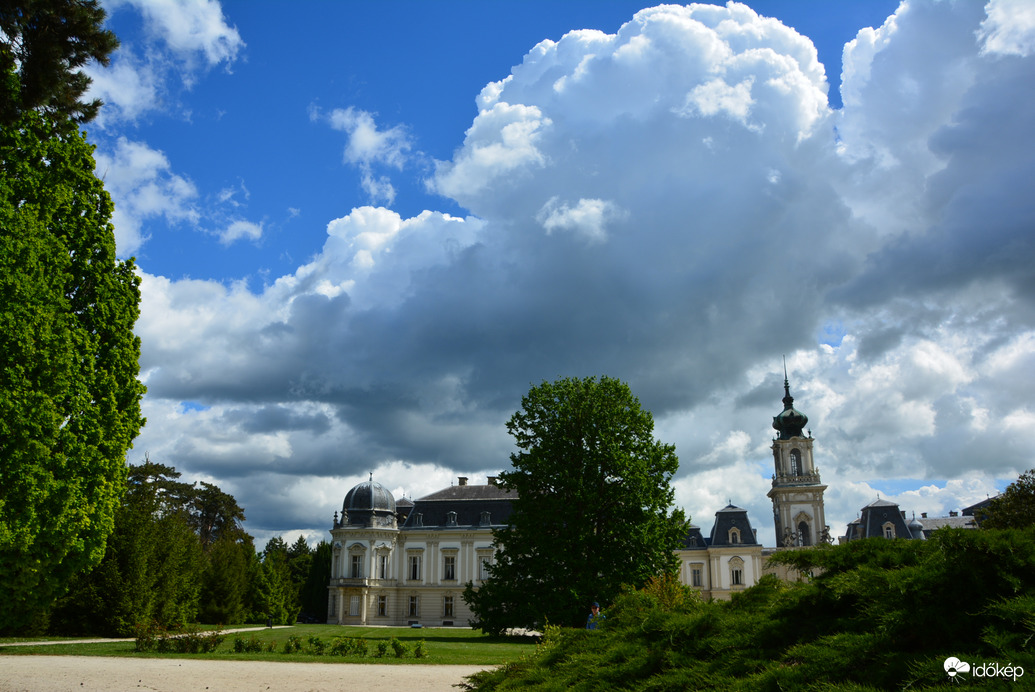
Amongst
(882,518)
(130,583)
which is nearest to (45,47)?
(130,583)

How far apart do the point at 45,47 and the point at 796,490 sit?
213 ft

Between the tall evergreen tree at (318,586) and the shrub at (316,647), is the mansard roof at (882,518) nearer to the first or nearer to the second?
the tall evergreen tree at (318,586)

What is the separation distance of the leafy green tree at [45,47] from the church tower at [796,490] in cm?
6170

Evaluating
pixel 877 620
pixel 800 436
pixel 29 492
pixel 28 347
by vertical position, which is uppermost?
pixel 800 436

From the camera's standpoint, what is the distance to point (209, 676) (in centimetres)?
1331

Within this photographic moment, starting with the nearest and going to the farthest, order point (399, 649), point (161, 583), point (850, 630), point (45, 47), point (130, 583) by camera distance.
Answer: point (850, 630)
point (45, 47)
point (399, 649)
point (130, 583)
point (161, 583)

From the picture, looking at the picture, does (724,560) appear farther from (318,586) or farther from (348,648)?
(348,648)

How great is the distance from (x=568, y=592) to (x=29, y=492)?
51.3 ft

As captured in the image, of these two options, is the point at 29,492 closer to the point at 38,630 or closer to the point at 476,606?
the point at 476,606

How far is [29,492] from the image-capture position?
39.0 ft

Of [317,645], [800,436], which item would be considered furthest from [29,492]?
A: [800,436]

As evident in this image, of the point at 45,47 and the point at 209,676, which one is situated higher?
the point at 45,47

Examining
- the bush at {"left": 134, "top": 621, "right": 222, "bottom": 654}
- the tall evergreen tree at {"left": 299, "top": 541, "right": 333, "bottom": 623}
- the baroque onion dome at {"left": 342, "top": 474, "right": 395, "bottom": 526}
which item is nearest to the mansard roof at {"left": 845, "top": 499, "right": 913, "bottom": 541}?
the baroque onion dome at {"left": 342, "top": 474, "right": 395, "bottom": 526}

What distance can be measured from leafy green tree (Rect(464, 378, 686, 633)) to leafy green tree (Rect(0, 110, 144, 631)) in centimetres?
1364
